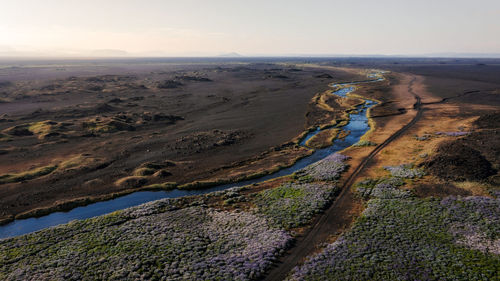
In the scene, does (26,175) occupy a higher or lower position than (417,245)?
higher

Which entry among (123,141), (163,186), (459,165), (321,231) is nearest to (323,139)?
(459,165)

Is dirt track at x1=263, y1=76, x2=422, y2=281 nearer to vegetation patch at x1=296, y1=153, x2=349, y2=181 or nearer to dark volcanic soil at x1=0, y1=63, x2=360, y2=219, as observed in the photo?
vegetation patch at x1=296, y1=153, x2=349, y2=181

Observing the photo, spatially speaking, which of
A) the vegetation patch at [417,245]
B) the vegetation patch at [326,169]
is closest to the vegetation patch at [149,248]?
the vegetation patch at [417,245]

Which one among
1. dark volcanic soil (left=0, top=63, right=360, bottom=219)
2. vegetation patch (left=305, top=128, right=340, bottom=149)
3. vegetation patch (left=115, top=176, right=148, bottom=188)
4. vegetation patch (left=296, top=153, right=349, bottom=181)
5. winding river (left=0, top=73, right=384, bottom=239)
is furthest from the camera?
vegetation patch (left=305, top=128, right=340, bottom=149)

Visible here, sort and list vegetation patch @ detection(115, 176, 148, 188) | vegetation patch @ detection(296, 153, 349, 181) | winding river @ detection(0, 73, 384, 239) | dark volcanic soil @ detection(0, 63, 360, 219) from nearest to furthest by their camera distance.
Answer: winding river @ detection(0, 73, 384, 239), vegetation patch @ detection(115, 176, 148, 188), dark volcanic soil @ detection(0, 63, 360, 219), vegetation patch @ detection(296, 153, 349, 181)

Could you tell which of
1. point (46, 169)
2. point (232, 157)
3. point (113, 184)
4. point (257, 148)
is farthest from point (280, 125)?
point (46, 169)

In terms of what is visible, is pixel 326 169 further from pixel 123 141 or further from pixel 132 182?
pixel 123 141

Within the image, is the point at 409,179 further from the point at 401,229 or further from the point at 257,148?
the point at 257,148

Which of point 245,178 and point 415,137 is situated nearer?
point 245,178

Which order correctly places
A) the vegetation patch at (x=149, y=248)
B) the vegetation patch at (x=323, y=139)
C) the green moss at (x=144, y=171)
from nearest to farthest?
the vegetation patch at (x=149, y=248) < the green moss at (x=144, y=171) < the vegetation patch at (x=323, y=139)

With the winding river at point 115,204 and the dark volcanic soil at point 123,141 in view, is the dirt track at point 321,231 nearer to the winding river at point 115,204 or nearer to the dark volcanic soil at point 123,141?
the winding river at point 115,204

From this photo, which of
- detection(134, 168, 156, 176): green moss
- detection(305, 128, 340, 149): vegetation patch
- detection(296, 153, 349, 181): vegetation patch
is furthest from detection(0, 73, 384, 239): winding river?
detection(134, 168, 156, 176): green moss
